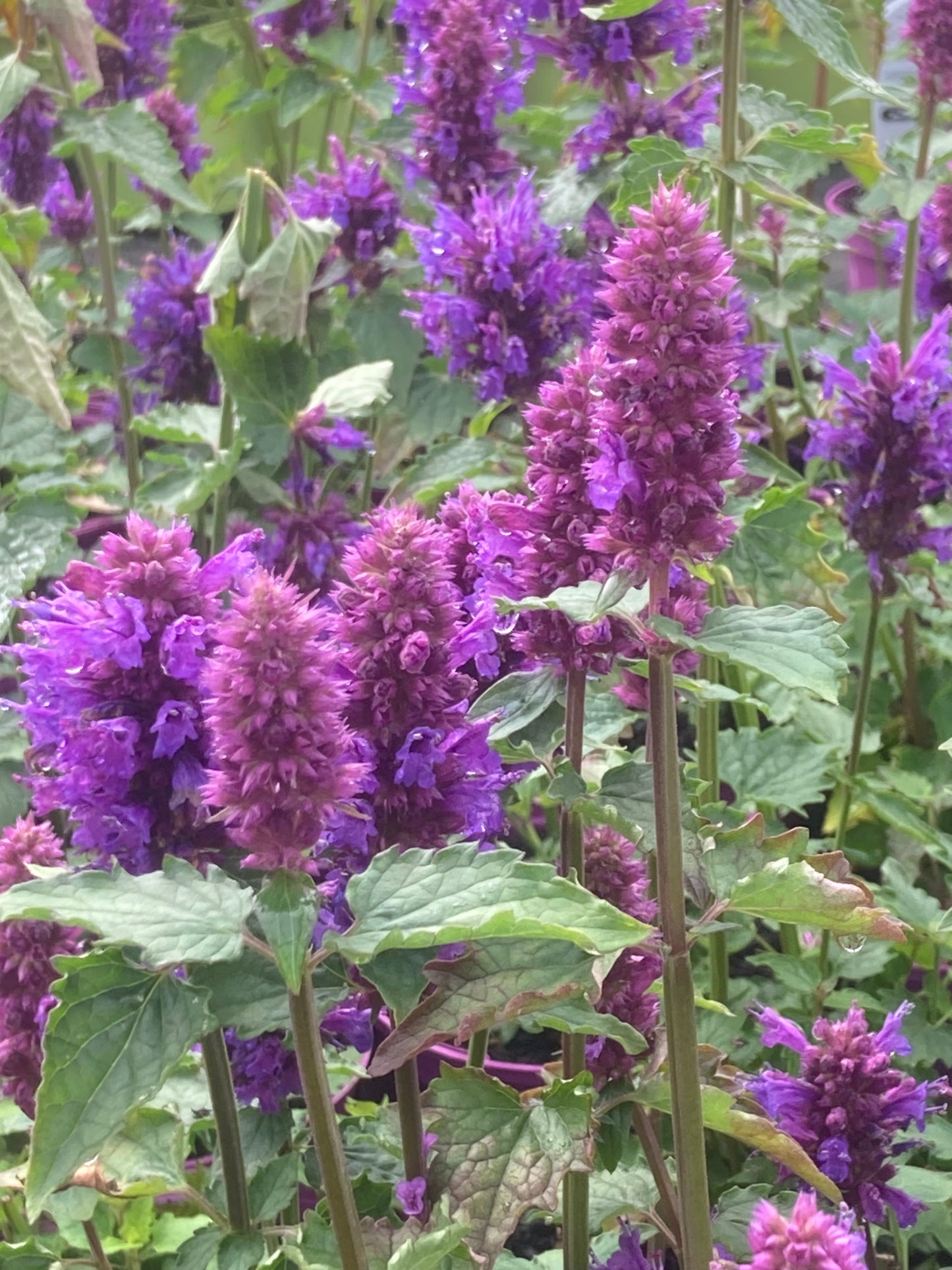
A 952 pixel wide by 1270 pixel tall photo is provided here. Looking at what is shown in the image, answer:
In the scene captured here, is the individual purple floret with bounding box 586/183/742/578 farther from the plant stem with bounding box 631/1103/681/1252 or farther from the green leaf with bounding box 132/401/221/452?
the green leaf with bounding box 132/401/221/452

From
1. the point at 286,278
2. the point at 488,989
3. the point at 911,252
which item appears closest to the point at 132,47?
the point at 286,278

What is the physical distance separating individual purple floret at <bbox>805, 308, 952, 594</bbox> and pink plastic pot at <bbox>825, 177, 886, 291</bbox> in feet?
3.55

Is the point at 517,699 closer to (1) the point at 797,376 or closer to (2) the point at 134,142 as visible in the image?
(2) the point at 134,142

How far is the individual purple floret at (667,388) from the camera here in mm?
523

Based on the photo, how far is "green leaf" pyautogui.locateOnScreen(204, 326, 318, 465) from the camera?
1134 millimetres

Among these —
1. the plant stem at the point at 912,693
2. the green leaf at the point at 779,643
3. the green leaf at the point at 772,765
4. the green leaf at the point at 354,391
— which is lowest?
the plant stem at the point at 912,693

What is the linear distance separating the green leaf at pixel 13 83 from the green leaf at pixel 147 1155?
878 mm

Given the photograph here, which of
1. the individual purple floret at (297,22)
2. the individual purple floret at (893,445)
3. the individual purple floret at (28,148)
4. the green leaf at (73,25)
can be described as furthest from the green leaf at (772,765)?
the individual purple floret at (297,22)

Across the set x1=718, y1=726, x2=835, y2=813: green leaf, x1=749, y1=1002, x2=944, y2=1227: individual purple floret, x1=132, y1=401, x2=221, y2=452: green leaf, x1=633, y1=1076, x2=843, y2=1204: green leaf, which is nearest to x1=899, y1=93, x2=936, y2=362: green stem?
x1=718, y1=726, x2=835, y2=813: green leaf

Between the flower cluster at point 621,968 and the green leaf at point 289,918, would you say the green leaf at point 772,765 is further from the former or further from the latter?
the green leaf at point 289,918

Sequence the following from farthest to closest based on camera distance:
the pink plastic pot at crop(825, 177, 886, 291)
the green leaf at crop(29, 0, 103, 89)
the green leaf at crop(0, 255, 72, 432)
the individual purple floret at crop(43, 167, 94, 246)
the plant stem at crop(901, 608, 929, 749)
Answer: the pink plastic pot at crop(825, 177, 886, 291) < the individual purple floret at crop(43, 167, 94, 246) < the plant stem at crop(901, 608, 929, 749) < the green leaf at crop(29, 0, 103, 89) < the green leaf at crop(0, 255, 72, 432)

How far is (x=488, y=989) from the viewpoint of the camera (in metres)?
0.56

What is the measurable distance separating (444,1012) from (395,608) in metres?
0.19

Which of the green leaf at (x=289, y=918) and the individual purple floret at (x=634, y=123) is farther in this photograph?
the individual purple floret at (x=634, y=123)
